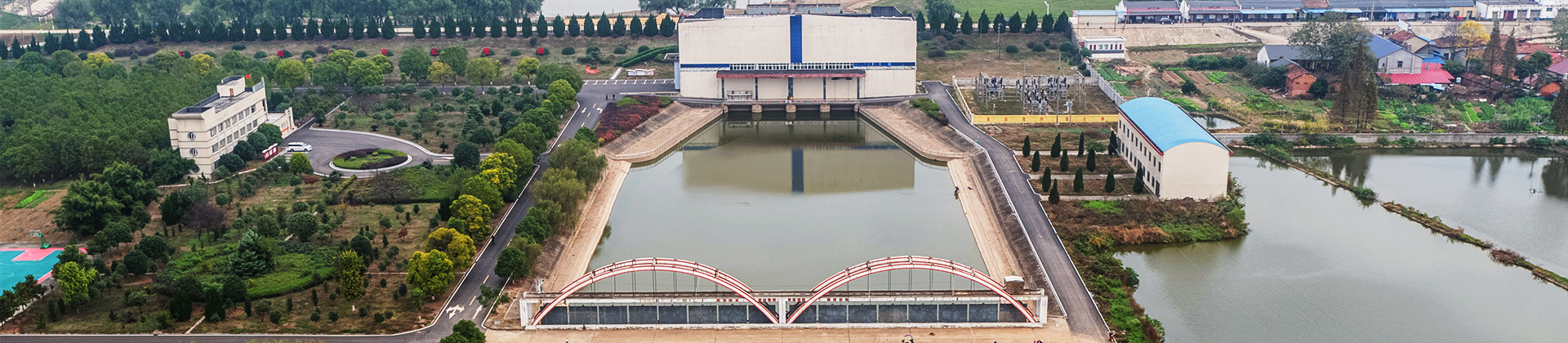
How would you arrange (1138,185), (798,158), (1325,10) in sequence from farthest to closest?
(1325,10)
(798,158)
(1138,185)

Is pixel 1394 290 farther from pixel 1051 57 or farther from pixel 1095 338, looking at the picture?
pixel 1051 57

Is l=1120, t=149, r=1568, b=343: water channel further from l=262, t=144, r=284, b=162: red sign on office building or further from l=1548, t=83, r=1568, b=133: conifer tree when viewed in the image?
l=262, t=144, r=284, b=162: red sign on office building

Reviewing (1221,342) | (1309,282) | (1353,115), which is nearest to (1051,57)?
(1353,115)

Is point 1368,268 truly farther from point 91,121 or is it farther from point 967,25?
point 967,25

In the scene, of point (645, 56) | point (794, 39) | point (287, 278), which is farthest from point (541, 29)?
point (287, 278)

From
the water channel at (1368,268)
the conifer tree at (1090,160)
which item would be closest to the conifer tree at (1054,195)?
the water channel at (1368,268)

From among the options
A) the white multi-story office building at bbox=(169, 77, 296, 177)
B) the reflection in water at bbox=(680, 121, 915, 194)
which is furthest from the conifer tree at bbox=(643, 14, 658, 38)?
the white multi-story office building at bbox=(169, 77, 296, 177)
